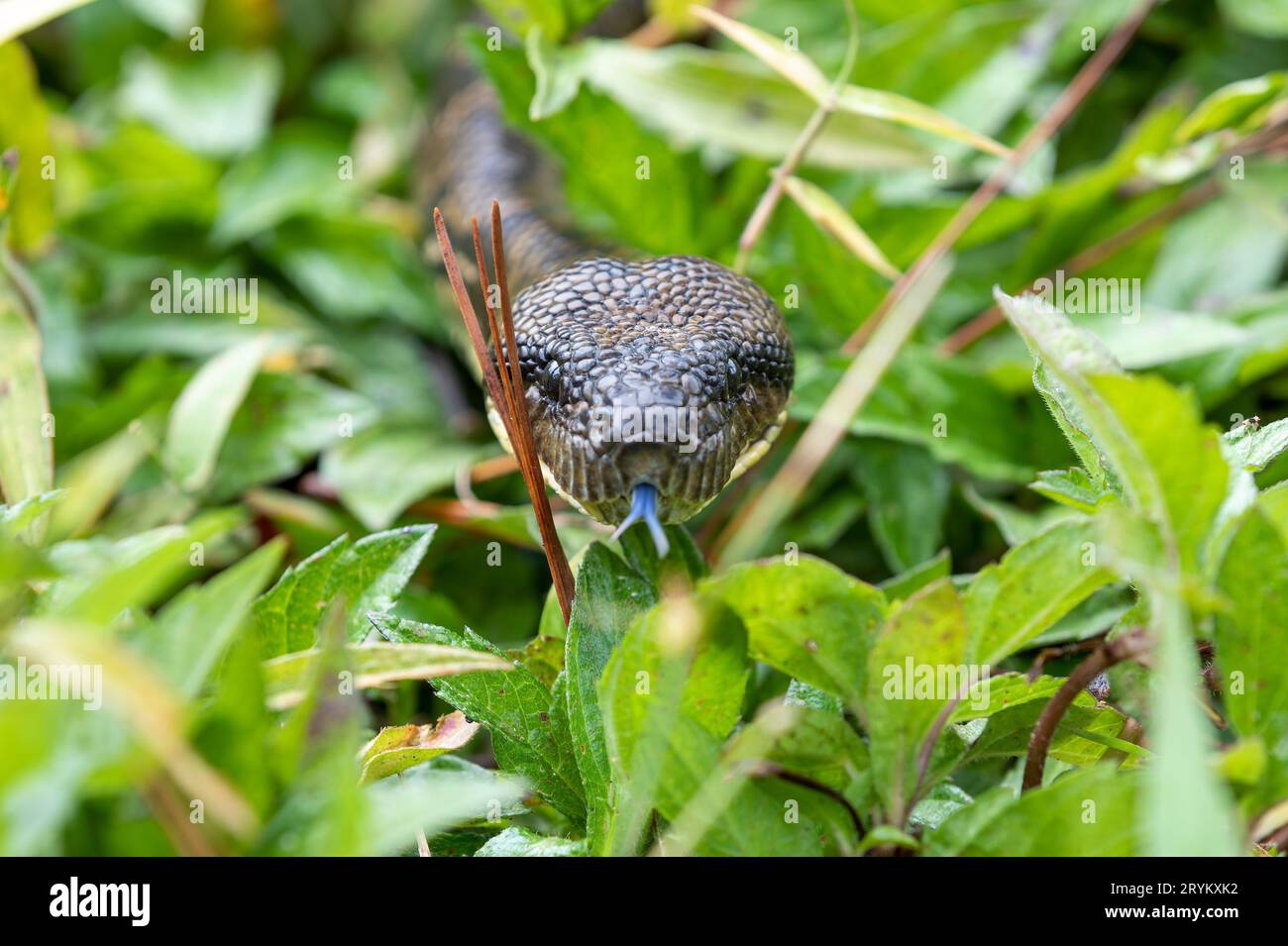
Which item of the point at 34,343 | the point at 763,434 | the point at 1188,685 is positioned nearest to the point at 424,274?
the point at 34,343

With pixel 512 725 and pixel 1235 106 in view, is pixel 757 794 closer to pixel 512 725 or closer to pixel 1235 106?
pixel 512 725

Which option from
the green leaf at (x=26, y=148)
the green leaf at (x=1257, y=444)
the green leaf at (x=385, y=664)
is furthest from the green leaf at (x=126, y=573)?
the green leaf at (x=26, y=148)

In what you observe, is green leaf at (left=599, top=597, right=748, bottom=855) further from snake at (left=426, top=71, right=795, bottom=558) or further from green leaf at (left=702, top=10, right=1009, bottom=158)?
green leaf at (left=702, top=10, right=1009, bottom=158)

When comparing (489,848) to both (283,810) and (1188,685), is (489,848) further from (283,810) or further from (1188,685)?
(1188,685)

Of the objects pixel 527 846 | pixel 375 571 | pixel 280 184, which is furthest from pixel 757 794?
pixel 280 184

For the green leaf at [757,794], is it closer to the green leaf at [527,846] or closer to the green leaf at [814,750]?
the green leaf at [814,750]
